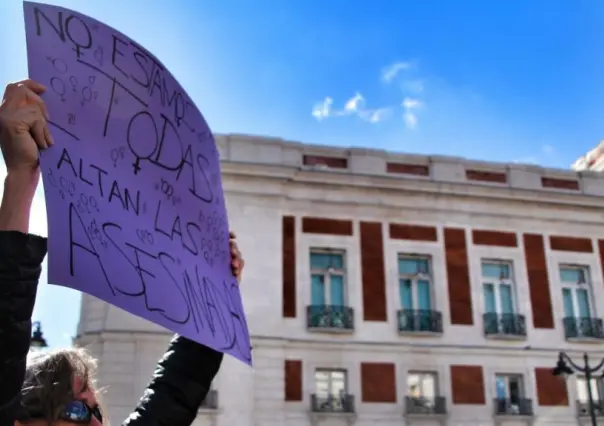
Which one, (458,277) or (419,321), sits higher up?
(458,277)

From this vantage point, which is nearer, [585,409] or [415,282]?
[585,409]

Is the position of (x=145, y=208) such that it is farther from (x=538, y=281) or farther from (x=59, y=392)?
(x=538, y=281)

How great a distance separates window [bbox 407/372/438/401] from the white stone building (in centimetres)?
3

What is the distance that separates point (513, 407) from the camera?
17500 millimetres

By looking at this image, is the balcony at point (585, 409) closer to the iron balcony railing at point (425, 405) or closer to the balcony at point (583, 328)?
the balcony at point (583, 328)

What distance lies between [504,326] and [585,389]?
256cm

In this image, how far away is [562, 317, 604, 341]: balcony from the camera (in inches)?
722

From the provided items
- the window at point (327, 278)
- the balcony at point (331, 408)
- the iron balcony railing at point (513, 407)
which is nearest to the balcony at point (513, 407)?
the iron balcony railing at point (513, 407)

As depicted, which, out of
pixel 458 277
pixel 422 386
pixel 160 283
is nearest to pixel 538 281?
pixel 458 277

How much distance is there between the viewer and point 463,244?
735 inches

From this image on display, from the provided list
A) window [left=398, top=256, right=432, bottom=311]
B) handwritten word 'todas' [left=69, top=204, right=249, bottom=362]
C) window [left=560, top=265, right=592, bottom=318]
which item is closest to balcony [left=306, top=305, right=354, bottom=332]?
window [left=398, top=256, right=432, bottom=311]

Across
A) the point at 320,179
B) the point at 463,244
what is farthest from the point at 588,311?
the point at 320,179

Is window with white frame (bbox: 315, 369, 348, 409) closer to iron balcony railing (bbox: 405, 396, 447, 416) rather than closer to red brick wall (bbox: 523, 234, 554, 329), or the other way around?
iron balcony railing (bbox: 405, 396, 447, 416)

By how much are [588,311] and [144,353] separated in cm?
1130
